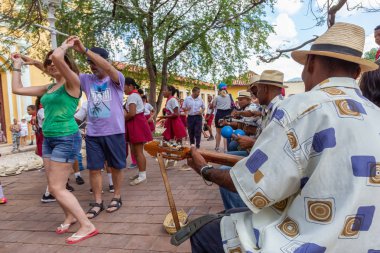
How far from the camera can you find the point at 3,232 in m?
3.35

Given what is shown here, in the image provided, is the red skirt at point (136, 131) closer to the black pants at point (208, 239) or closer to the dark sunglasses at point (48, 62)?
the dark sunglasses at point (48, 62)

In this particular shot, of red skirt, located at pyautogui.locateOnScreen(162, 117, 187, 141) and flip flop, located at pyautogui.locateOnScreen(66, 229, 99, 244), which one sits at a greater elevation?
red skirt, located at pyautogui.locateOnScreen(162, 117, 187, 141)

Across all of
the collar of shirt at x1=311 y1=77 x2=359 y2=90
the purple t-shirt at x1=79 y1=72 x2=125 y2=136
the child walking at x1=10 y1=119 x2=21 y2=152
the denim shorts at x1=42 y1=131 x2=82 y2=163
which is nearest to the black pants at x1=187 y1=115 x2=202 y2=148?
the purple t-shirt at x1=79 y1=72 x2=125 y2=136

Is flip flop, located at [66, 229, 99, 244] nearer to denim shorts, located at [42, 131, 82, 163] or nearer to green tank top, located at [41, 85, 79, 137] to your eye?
denim shorts, located at [42, 131, 82, 163]

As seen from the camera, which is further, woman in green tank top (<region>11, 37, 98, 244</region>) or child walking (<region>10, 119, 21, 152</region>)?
child walking (<region>10, 119, 21, 152</region>)

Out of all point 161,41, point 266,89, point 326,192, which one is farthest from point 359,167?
point 161,41

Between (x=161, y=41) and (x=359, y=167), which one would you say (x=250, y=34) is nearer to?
(x=161, y=41)

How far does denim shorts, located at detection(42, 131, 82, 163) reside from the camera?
3.01 metres

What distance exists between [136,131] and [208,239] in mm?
3691

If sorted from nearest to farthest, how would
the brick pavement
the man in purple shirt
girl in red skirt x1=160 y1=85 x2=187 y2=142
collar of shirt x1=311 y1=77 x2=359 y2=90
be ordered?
1. collar of shirt x1=311 y1=77 x2=359 y2=90
2. the brick pavement
3. the man in purple shirt
4. girl in red skirt x1=160 y1=85 x2=187 y2=142

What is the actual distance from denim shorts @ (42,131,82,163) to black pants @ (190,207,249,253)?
6.22 feet

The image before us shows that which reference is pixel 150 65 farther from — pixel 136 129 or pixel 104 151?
pixel 104 151

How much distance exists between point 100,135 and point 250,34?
1064 cm

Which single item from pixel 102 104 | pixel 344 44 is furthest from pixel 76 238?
pixel 344 44
